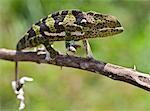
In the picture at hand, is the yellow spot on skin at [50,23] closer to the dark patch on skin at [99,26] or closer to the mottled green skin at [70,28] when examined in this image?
the mottled green skin at [70,28]

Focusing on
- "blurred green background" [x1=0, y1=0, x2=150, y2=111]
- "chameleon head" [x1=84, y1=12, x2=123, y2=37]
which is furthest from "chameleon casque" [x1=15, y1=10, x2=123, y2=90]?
"blurred green background" [x1=0, y1=0, x2=150, y2=111]

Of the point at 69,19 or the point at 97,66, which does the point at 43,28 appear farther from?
the point at 97,66

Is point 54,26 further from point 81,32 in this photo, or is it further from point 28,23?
point 28,23

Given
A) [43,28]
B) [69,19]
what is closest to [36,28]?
[43,28]

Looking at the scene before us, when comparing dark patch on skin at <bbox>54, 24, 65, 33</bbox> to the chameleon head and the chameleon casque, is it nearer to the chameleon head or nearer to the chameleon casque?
the chameleon casque

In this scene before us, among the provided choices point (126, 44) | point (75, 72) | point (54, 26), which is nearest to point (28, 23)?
point (75, 72)
